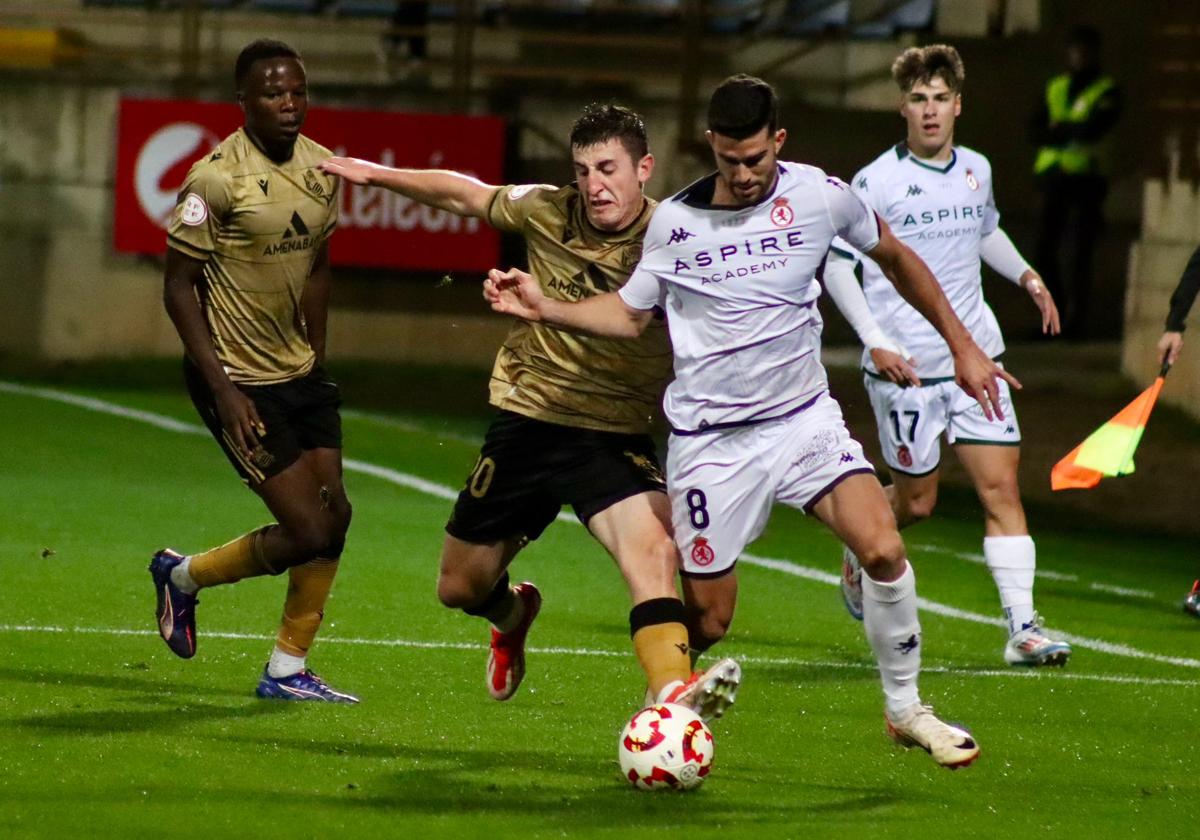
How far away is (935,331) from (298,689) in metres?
3.15

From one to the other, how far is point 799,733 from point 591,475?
1271 millimetres

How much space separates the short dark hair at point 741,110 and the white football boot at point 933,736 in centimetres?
178

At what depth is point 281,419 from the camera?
736 centimetres

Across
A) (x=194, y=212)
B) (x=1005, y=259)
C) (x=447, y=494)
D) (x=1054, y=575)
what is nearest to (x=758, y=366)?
(x=194, y=212)

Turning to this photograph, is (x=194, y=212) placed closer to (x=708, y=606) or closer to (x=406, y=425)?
(x=708, y=606)

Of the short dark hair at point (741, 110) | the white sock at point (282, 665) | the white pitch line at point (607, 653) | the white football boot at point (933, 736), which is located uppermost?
the short dark hair at point (741, 110)

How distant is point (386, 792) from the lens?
19.9 ft

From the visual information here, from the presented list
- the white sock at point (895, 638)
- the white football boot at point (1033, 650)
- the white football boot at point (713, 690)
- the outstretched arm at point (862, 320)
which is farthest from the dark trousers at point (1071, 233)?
the white football boot at point (713, 690)

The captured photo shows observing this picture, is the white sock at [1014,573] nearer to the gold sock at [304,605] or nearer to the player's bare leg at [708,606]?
the player's bare leg at [708,606]

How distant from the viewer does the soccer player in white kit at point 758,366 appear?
6281 millimetres

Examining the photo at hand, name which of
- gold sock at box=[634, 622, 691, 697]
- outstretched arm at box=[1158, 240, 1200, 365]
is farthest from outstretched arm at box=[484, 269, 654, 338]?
outstretched arm at box=[1158, 240, 1200, 365]

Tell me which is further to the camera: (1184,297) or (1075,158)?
(1075,158)

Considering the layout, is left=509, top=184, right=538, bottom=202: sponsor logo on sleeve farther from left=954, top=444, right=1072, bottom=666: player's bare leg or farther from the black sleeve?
the black sleeve

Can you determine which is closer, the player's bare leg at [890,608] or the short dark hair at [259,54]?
the player's bare leg at [890,608]
